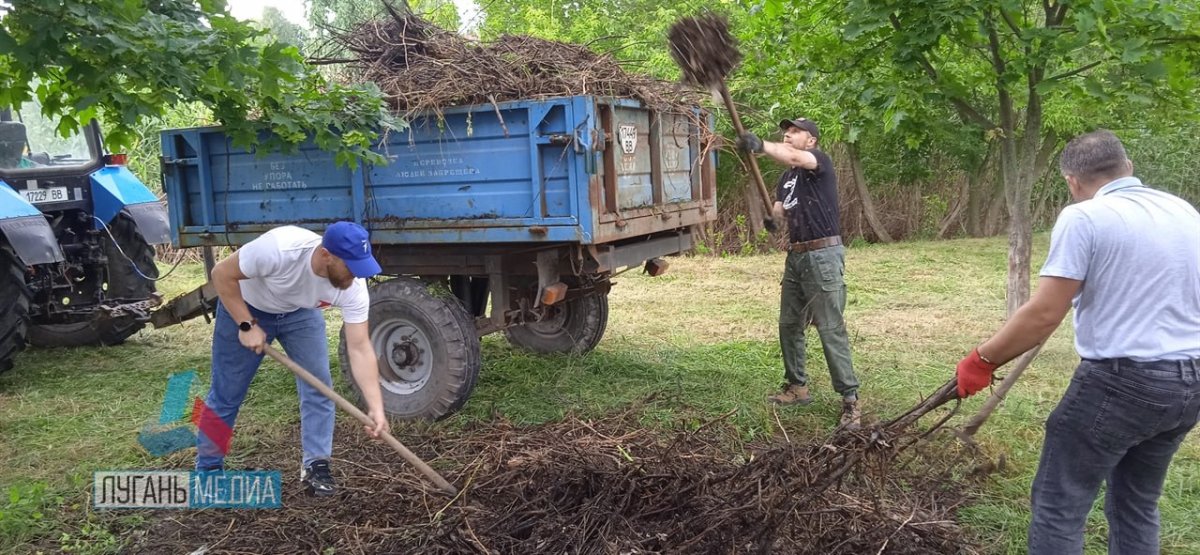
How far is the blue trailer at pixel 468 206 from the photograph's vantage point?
466cm

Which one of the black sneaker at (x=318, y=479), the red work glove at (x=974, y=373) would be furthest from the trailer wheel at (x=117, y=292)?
the red work glove at (x=974, y=373)

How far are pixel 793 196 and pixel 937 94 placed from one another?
1.33m

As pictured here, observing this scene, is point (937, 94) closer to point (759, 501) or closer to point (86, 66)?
point (759, 501)

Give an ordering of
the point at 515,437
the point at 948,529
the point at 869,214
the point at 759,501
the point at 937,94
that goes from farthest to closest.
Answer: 1. the point at 869,214
2. the point at 937,94
3. the point at 515,437
4. the point at 948,529
5. the point at 759,501

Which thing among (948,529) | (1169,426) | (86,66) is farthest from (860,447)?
(86,66)

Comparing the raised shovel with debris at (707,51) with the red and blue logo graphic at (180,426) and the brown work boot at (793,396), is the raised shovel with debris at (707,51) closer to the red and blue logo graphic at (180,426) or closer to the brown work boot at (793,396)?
the brown work boot at (793,396)

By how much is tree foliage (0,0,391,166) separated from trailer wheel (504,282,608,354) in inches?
85.0

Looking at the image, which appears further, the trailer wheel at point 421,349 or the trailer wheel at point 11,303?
the trailer wheel at point 11,303

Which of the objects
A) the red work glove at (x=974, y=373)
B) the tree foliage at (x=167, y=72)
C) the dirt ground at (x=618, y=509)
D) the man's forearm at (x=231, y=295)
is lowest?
the dirt ground at (x=618, y=509)

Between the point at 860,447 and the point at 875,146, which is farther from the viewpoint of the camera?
the point at 875,146

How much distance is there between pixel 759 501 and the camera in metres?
3.26

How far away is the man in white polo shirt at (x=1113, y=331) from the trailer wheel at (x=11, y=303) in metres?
6.27

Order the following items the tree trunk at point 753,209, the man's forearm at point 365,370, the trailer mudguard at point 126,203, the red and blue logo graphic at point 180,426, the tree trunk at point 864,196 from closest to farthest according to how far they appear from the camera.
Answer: the man's forearm at point 365,370, the red and blue logo graphic at point 180,426, the trailer mudguard at point 126,203, the tree trunk at point 753,209, the tree trunk at point 864,196

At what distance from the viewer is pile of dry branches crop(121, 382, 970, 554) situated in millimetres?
3283
